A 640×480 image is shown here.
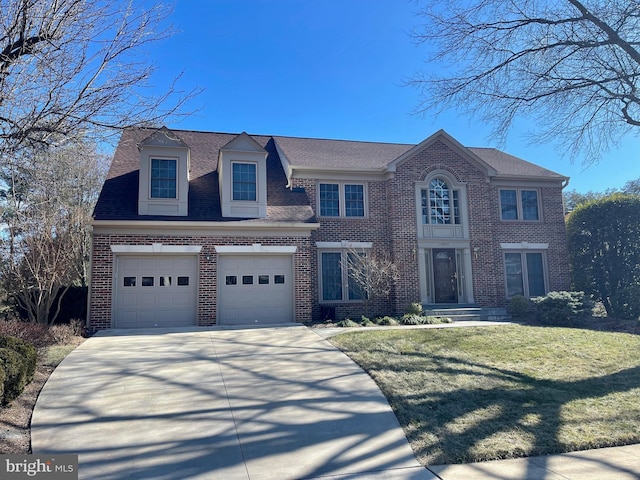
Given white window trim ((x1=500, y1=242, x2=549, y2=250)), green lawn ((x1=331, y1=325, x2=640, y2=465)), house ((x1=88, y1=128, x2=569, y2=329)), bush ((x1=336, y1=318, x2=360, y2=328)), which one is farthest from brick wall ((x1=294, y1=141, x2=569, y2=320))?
green lawn ((x1=331, y1=325, x2=640, y2=465))

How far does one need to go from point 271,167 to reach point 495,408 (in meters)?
13.0

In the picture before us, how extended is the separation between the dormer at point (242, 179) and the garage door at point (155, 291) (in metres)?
2.22

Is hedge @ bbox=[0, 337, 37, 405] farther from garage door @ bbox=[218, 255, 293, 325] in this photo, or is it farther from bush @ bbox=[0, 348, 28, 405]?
garage door @ bbox=[218, 255, 293, 325]

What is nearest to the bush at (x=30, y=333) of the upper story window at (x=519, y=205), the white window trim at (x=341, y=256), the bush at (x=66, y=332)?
the bush at (x=66, y=332)

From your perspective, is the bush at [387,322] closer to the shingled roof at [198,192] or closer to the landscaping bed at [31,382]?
the shingled roof at [198,192]

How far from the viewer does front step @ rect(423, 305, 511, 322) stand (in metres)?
15.0

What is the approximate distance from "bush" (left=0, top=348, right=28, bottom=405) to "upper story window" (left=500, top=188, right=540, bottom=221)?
54.6 feet

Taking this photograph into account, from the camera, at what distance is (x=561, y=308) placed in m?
14.3

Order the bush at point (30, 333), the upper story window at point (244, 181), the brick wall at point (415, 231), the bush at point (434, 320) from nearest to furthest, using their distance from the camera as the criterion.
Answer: the bush at point (30, 333) < the bush at point (434, 320) < the upper story window at point (244, 181) < the brick wall at point (415, 231)

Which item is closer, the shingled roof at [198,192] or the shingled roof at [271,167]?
the shingled roof at [198,192]

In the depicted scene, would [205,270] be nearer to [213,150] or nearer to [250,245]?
[250,245]

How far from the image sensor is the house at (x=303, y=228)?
1290cm

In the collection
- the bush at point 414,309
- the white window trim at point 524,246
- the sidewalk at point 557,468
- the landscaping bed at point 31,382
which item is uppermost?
the white window trim at point 524,246

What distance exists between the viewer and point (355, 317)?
49.5 feet
